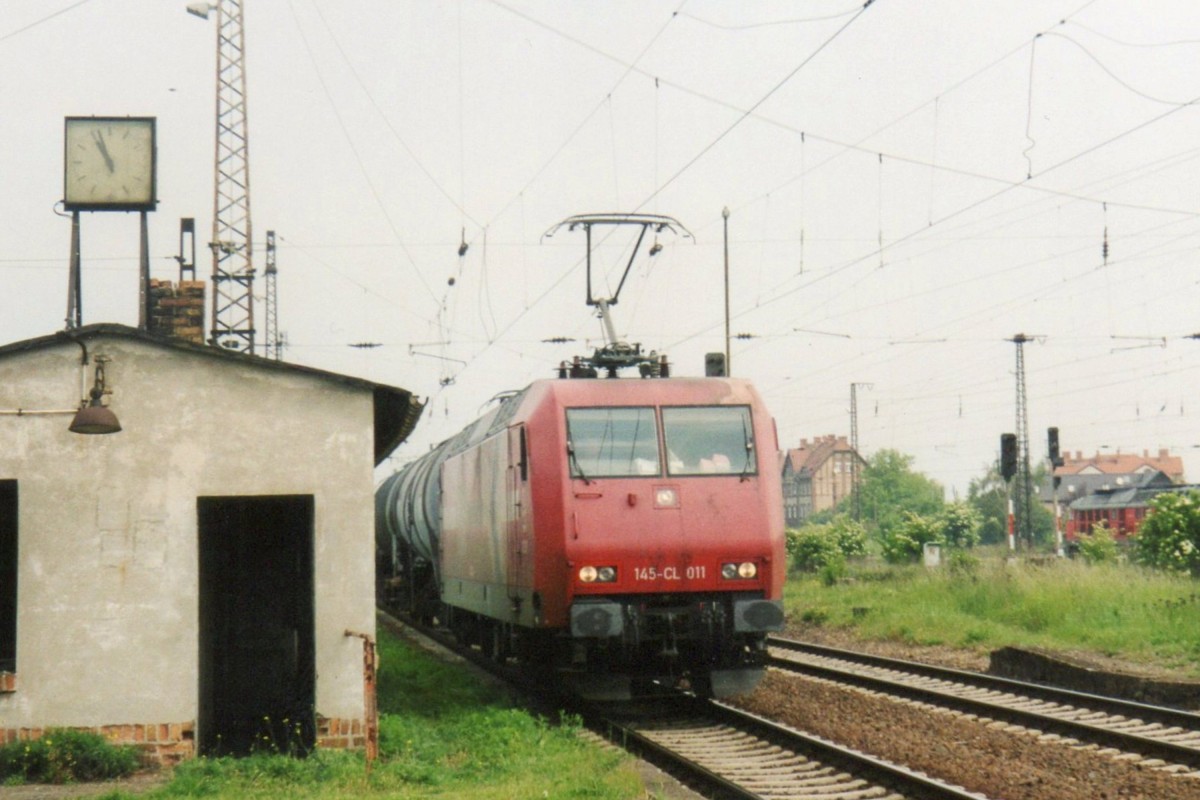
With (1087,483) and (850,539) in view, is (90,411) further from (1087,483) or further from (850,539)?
(1087,483)

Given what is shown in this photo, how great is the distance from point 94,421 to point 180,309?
6882 millimetres

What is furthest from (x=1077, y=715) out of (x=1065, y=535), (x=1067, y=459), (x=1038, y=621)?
(x=1067, y=459)

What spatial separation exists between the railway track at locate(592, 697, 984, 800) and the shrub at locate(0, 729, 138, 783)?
157 inches

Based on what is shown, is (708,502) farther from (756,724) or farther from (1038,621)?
(1038,621)

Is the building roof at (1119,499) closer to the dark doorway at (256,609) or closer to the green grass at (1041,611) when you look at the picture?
the green grass at (1041,611)

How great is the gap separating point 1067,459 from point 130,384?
139 m

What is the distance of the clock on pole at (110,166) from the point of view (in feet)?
62.8

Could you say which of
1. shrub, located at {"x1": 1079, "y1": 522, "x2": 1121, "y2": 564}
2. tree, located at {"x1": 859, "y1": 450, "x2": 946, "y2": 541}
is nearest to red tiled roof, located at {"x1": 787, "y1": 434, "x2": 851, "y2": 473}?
tree, located at {"x1": 859, "y1": 450, "x2": 946, "y2": 541}

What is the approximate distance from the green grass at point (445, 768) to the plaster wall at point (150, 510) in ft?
2.36

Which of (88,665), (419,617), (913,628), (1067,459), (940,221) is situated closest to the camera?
(88,665)

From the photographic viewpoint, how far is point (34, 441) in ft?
35.8

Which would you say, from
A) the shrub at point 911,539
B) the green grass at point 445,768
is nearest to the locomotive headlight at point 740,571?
the green grass at point 445,768

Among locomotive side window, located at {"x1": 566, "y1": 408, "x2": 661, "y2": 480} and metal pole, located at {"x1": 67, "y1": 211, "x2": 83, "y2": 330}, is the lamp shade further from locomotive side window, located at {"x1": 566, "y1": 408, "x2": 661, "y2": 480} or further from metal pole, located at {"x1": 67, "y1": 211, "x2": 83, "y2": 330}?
metal pole, located at {"x1": 67, "y1": 211, "x2": 83, "y2": 330}

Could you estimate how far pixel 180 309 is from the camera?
53.8 feet
